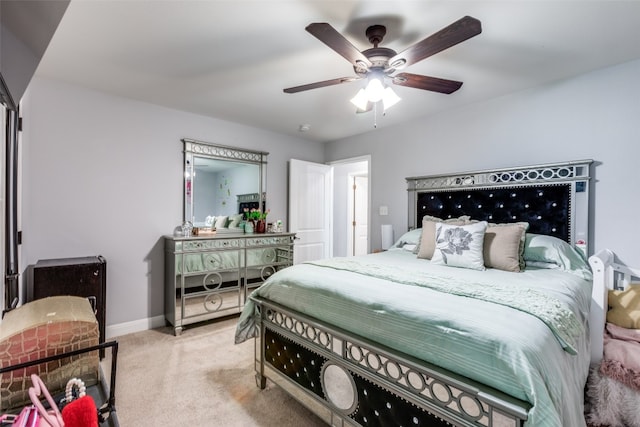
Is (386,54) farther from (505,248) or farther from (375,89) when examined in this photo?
(505,248)

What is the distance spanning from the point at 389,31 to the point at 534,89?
1770 millimetres

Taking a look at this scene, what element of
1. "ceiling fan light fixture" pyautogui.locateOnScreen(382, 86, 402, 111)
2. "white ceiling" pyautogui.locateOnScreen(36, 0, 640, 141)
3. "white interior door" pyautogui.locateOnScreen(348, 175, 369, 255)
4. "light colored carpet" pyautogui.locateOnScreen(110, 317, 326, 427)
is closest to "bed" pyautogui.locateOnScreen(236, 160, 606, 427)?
"light colored carpet" pyautogui.locateOnScreen(110, 317, 326, 427)

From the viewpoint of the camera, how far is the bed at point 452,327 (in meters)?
1.05

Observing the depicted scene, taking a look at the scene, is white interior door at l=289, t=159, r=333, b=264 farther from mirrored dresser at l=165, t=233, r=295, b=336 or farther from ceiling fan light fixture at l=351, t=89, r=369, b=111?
ceiling fan light fixture at l=351, t=89, r=369, b=111

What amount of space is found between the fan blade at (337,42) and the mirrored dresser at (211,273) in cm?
234

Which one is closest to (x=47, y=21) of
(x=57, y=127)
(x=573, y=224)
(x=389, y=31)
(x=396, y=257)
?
(x=57, y=127)

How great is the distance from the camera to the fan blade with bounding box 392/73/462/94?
6.66 feet

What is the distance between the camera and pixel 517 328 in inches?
43.6

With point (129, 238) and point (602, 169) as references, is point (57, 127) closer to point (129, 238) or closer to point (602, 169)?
point (129, 238)

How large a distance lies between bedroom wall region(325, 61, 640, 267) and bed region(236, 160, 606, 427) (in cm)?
15

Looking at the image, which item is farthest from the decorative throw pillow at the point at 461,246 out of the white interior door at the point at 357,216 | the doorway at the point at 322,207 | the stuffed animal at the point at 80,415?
the white interior door at the point at 357,216

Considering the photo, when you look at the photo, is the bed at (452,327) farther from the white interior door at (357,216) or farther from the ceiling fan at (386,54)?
the white interior door at (357,216)

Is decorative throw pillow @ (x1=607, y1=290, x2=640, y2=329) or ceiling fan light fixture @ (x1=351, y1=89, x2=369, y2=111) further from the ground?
ceiling fan light fixture @ (x1=351, y1=89, x2=369, y2=111)

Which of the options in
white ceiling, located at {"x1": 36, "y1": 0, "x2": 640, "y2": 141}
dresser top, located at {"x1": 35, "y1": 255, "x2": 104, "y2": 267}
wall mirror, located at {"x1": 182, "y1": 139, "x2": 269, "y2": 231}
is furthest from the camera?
wall mirror, located at {"x1": 182, "y1": 139, "x2": 269, "y2": 231}
